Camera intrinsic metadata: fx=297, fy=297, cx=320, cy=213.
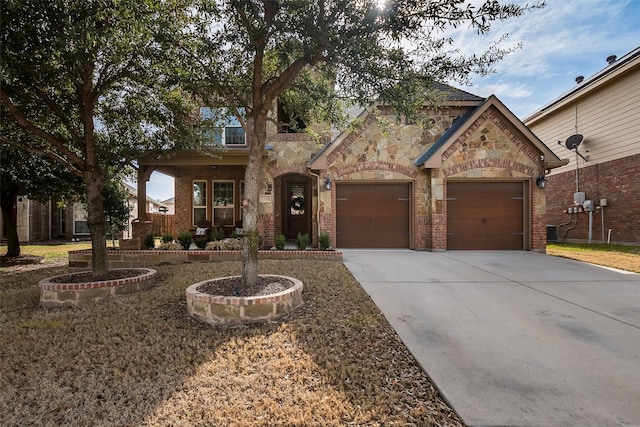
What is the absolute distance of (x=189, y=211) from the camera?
12875 mm

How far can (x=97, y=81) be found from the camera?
6.07m

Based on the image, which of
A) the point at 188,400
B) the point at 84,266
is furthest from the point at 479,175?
the point at 84,266

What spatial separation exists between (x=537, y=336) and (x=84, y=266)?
10275mm

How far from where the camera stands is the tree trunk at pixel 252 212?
4.65 m

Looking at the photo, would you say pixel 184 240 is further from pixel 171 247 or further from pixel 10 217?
pixel 10 217

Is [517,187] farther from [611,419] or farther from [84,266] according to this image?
[84,266]

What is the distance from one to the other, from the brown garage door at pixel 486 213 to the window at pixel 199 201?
32.3ft

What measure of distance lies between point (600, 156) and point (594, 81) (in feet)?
10.9

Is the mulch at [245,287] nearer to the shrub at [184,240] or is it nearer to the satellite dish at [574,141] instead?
the shrub at [184,240]

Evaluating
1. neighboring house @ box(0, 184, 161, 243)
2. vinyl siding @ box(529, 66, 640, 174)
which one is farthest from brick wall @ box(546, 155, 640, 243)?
neighboring house @ box(0, 184, 161, 243)

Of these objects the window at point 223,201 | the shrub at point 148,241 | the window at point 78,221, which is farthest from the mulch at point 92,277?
the window at point 78,221

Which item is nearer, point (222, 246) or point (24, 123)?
point (24, 123)

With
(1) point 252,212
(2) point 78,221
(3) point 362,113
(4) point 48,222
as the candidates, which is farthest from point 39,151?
(2) point 78,221

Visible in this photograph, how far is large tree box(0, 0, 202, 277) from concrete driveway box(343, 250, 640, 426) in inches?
216
